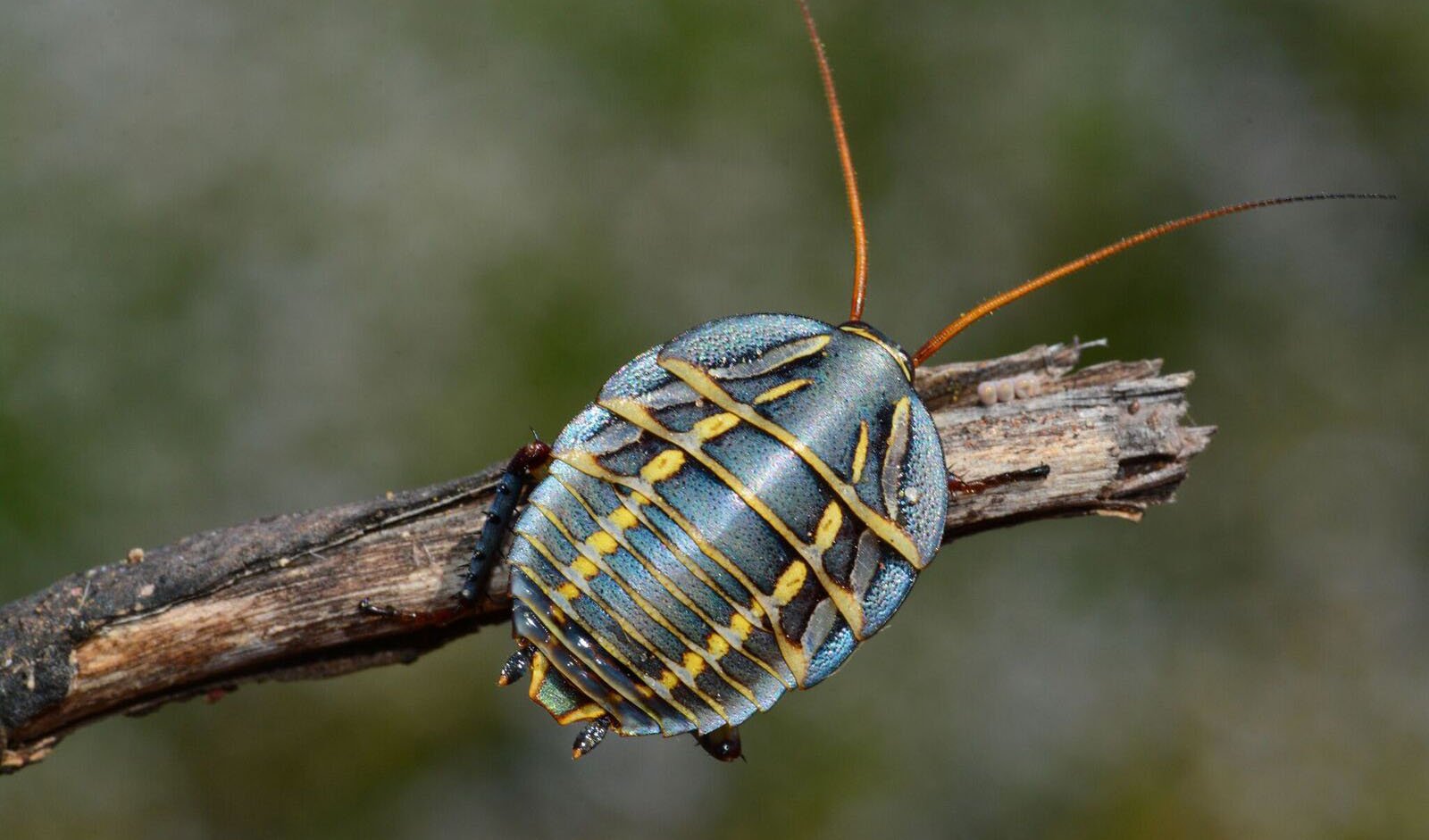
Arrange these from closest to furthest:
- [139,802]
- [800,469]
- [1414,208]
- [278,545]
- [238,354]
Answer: [800,469] → [278,545] → [139,802] → [238,354] → [1414,208]

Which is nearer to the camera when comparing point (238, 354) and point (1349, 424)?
point (238, 354)

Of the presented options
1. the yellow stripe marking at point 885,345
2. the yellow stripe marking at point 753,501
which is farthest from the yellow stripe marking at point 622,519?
the yellow stripe marking at point 885,345

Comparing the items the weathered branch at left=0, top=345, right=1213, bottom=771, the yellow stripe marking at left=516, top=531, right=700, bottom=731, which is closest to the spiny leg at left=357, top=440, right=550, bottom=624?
the weathered branch at left=0, top=345, right=1213, bottom=771

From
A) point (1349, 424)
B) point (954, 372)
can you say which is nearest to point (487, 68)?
point (954, 372)

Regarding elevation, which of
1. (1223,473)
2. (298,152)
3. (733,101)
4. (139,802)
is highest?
(733,101)

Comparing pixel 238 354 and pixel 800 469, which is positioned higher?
pixel 800 469

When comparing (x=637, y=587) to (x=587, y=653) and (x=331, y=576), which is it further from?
(x=331, y=576)

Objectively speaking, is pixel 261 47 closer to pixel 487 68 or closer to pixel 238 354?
pixel 487 68
